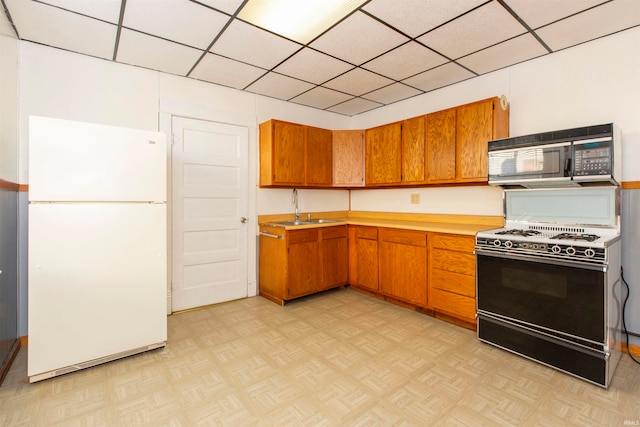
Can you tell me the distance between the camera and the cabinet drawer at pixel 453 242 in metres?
2.86

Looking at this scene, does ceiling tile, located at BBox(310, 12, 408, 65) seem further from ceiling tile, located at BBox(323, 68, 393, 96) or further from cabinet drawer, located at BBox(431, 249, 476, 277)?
cabinet drawer, located at BBox(431, 249, 476, 277)

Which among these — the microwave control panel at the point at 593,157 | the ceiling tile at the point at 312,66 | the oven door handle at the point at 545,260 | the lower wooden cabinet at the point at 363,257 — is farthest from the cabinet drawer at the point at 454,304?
the ceiling tile at the point at 312,66

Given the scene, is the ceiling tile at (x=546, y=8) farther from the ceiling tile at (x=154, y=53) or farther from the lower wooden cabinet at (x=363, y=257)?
the ceiling tile at (x=154, y=53)

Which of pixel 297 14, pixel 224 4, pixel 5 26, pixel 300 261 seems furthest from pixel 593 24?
pixel 5 26

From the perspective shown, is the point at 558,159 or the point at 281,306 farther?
the point at 281,306

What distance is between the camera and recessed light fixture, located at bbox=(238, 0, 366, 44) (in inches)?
84.1

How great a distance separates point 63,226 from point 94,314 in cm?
68

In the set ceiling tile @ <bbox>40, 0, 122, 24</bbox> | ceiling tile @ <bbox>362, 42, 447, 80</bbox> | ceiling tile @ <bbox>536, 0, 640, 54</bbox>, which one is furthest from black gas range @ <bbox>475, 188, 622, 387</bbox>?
ceiling tile @ <bbox>40, 0, 122, 24</bbox>

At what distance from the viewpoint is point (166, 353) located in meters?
2.52

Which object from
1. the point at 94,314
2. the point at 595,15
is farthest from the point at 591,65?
the point at 94,314

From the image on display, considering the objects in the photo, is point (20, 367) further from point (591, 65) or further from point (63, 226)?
point (591, 65)

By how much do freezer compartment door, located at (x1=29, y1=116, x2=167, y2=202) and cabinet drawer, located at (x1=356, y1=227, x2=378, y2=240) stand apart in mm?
2373

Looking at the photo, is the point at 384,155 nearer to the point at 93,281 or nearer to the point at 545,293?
the point at 545,293

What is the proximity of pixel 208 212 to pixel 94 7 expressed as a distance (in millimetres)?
2073
